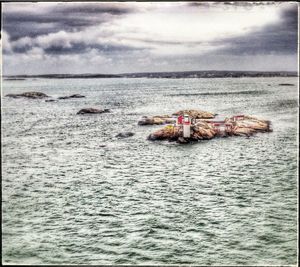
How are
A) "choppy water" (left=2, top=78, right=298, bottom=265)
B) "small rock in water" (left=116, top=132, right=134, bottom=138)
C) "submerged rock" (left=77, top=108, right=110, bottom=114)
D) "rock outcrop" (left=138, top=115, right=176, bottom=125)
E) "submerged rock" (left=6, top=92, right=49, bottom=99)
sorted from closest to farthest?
"choppy water" (left=2, top=78, right=298, bottom=265)
"submerged rock" (left=6, top=92, right=49, bottom=99)
"rock outcrop" (left=138, top=115, right=176, bottom=125)
"small rock in water" (left=116, top=132, right=134, bottom=138)
"submerged rock" (left=77, top=108, right=110, bottom=114)

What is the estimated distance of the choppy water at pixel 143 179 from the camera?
969cm

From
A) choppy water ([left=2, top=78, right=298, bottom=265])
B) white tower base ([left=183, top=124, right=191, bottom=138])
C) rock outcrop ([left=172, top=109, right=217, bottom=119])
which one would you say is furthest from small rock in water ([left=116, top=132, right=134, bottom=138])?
white tower base ([left=183, top=124, right=191, bottom=138])

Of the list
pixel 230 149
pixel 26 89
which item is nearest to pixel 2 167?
pixel 26 89

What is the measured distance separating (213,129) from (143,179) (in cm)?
249

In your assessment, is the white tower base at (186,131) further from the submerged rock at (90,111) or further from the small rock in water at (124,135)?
the submerged rock at (90,111)

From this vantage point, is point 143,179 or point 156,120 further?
point 156,120

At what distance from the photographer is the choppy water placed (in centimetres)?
969

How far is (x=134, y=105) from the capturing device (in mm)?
11883

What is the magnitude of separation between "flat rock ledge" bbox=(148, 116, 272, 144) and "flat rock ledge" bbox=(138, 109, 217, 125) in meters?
0.17

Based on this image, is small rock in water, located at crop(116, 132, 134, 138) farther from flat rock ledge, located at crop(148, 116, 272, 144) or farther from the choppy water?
flat rock ledge, located at crop(148, 116, 272, 144)

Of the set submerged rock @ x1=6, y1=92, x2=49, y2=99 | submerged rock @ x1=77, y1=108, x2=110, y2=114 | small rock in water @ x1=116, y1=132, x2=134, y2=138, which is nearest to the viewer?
submerged rock @ x1=6, y1=92, x2=49, y2=99

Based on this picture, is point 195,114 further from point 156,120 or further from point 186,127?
point 156,120

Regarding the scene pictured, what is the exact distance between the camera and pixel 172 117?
11586 mm

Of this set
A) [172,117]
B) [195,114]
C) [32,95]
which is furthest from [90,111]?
[195,114]
